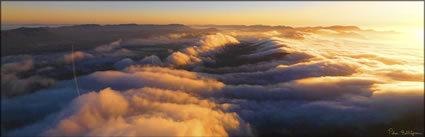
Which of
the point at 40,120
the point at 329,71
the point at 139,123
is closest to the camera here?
the point at 139,123

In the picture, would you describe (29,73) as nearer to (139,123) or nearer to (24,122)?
(24,122)

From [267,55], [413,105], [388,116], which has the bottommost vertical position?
[388,116]

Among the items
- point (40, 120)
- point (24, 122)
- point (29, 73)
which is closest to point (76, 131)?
point (40, 120)

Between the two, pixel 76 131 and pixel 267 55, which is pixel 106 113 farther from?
pixel 267 55

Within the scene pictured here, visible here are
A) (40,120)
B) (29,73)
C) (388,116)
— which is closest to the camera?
(388,116)

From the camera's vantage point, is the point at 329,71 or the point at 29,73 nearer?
the point at 329,71

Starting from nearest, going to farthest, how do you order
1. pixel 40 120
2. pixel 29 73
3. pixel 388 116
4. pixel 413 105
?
pixel 413 105
pixel 388 116
pixel 40 120
pixel 29 73

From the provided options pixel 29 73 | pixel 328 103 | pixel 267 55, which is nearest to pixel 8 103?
pixel 29 73

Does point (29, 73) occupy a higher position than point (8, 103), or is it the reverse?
point (29, 73)

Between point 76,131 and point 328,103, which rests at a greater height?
point 328,103
